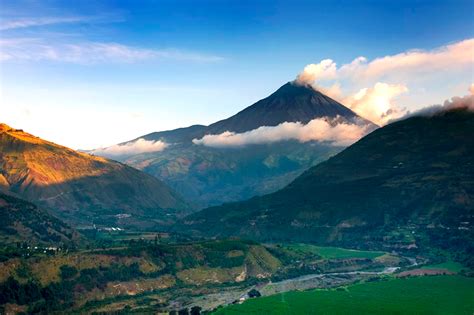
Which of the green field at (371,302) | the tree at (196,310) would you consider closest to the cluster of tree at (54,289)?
the tree at (196,310)

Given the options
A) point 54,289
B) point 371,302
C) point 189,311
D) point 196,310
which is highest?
point 54,289

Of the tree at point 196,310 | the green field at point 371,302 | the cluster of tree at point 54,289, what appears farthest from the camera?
the tree at point 196,310

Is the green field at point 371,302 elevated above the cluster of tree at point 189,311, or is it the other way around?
the cluster of tree at point 189,311

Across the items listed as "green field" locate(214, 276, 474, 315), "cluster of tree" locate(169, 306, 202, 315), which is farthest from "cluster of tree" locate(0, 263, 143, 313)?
"green field" locate(214, 276, 474, 315)

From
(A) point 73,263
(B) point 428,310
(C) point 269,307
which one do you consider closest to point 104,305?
(A) point 73,263

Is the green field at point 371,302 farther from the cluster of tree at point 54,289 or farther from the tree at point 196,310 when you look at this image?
the cluster of tree at point 54,289

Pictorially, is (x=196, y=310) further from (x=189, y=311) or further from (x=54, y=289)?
(x=54, y=289)

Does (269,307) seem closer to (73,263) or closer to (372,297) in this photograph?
(372,297)

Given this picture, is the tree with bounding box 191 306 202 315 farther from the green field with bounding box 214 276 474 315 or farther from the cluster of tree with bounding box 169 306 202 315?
the green field with bounding box 214 276 474 315

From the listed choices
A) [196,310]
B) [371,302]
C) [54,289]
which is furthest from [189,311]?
[371,302]
